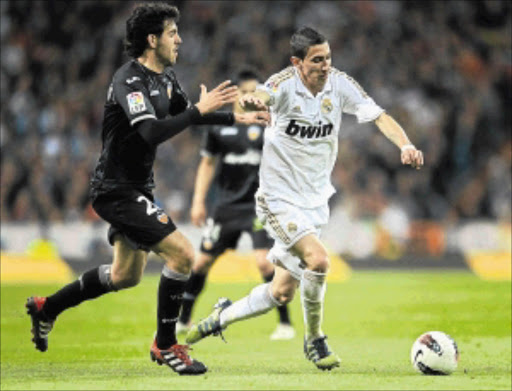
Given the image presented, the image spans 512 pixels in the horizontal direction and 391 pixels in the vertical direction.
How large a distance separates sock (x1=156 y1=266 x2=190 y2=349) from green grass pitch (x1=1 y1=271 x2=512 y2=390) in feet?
0.84

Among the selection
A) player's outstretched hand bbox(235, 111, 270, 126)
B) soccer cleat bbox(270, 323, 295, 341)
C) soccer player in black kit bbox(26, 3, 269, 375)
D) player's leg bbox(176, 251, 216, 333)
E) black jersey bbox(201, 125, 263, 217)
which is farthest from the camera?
black jersey bbox(201, 125, 263, 217)

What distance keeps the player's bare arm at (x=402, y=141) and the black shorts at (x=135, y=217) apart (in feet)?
5.59

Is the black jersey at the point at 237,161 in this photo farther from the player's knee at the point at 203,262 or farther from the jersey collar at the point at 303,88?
the jersey collar at the point at 303,88

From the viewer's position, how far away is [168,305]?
7516 millimetres

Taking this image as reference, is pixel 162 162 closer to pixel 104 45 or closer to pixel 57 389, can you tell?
pixel 104 45

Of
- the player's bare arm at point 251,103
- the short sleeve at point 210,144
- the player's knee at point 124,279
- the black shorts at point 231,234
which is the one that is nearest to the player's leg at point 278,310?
the black shorts at point 231,234

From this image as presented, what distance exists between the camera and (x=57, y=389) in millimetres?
6633

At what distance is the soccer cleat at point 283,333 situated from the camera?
10.2 meters

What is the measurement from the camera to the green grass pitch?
6930 mm

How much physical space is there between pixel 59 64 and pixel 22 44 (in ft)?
3.05

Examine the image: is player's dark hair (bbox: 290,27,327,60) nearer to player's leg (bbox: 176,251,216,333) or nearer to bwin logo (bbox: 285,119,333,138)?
bwin logo (bbox: 285,119,333,138)

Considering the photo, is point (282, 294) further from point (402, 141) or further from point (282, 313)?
point (282, 313)

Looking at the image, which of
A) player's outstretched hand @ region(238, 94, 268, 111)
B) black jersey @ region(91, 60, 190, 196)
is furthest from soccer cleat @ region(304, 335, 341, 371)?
player's outstretched hand @ region(238, 94, 268, 111)

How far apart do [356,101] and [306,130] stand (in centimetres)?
47
